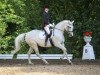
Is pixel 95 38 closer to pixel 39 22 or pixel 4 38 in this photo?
pixel 39 22

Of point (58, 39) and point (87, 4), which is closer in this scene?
point (58, 39)

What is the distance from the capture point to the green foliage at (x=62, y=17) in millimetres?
26547

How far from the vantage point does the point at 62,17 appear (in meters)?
27.2

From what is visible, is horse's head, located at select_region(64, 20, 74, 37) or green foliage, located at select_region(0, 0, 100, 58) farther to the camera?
Result: green foliage, located at select_region(0, 0, 100, 58)

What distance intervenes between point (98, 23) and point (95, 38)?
1079mm

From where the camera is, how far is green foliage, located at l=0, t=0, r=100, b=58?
2655 cm

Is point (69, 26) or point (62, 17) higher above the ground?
point (69, 26)

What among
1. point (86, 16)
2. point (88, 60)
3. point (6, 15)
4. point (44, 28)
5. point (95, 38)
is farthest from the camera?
point (6, 15)

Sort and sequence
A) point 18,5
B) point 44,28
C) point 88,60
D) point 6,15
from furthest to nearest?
point 6,15
point 18,5
point 88,60
point 44,28

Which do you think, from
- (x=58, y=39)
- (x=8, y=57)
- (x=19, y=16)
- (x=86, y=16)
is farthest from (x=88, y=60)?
(x=19, y=16)

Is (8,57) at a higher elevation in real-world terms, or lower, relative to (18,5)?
lower

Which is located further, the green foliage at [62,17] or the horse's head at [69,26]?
the green foliage at [62,17]

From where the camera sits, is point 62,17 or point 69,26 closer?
point 69,26

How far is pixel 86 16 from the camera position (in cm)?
2769
